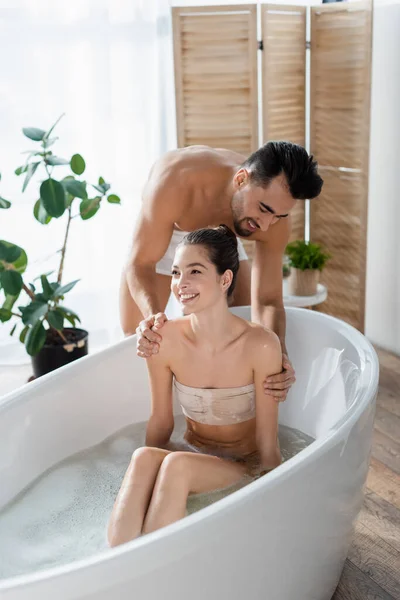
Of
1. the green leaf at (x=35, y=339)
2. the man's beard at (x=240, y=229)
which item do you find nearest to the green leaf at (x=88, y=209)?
the green leaf at (x=35, y=339)

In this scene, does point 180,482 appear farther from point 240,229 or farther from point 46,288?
Answer: point 46,288

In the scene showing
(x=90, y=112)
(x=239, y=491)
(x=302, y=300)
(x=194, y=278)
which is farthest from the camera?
(x=90, y=112)

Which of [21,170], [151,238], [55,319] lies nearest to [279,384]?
[151,238]

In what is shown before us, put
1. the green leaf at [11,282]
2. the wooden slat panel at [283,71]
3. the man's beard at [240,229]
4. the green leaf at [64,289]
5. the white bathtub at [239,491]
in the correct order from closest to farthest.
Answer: the white bathtub at [239,491] < the man's beard at [240,229] < the green leaf at [11,282] < the green leaf at [64,289] < the wooden slat panel at [283,71]

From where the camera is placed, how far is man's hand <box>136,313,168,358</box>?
78.7 inches

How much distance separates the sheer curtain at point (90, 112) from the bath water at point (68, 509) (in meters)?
1.50

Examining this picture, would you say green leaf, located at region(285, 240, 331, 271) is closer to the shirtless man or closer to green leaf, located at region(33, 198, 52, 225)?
the shirtless man

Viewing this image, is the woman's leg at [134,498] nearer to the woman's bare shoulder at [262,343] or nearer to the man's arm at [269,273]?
the woman's bare shoulder at [262,343]

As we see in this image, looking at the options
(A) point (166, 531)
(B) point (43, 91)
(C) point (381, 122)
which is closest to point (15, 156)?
(B) point (43, 91)

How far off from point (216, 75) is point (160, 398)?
194 centimetres

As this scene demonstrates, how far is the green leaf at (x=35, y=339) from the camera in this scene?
303 cm

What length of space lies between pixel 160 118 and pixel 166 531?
273 centimetres

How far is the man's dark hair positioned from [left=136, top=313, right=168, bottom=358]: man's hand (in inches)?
19.7

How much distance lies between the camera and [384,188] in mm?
3600
